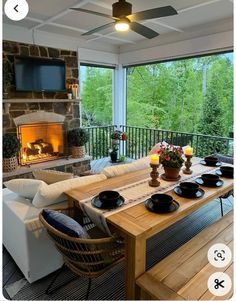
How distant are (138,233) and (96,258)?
1.37 feet

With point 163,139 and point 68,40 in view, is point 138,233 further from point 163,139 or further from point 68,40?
point 68,40

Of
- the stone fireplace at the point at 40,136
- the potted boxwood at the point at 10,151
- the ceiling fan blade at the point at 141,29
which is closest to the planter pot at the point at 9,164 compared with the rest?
the potted boxwood at the point at 10,151

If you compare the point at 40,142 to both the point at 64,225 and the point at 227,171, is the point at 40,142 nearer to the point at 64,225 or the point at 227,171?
the point at 64,225

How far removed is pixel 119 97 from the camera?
609 cm

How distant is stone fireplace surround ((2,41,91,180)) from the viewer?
411cm

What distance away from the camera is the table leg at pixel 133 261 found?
4.89 feet

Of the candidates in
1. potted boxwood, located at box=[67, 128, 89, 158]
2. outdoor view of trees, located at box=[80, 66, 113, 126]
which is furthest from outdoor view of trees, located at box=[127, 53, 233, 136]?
potted boxwood, located at box=[67, 128, 89, 158]

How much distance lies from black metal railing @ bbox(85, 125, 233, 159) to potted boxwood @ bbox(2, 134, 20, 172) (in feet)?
6.53

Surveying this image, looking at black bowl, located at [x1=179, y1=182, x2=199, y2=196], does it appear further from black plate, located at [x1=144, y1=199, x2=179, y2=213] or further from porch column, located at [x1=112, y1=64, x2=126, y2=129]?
porch column, located at [x1=112, y1=64, x2=126, y2=129]

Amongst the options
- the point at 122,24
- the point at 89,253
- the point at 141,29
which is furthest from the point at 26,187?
the point at 141,29

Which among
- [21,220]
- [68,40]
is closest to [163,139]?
[68,40]

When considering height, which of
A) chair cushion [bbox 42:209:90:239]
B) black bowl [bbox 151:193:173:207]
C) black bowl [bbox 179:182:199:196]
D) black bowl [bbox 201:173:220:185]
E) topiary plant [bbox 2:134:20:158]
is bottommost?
chair cushion [bbox 42:209:90:239]

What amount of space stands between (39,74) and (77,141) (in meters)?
1.46

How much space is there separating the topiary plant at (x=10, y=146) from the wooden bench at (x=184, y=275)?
10.6ft
